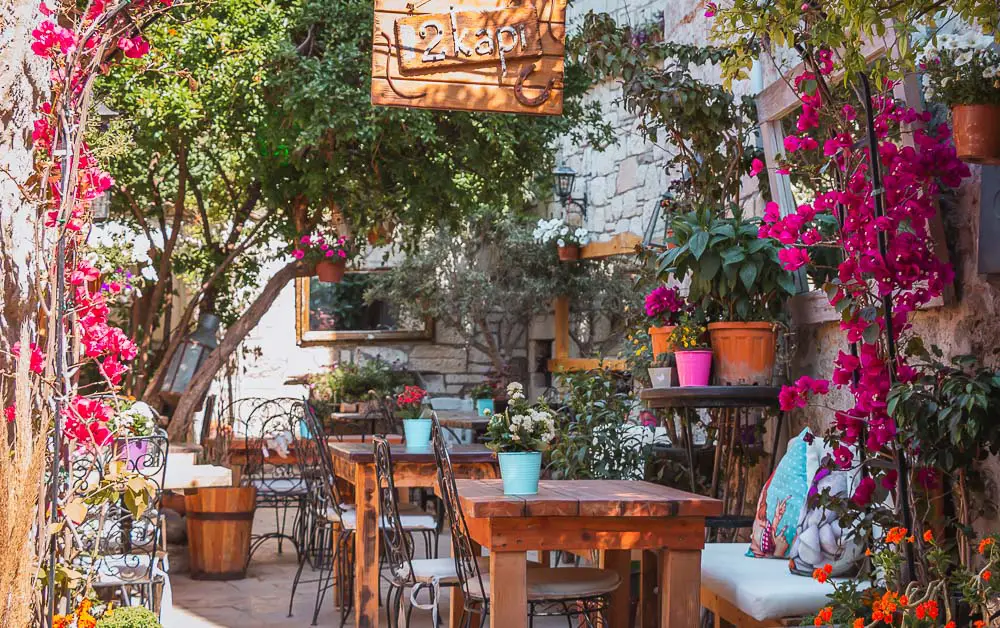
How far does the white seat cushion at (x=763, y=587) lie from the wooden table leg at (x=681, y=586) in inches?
5.0

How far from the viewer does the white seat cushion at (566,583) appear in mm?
3342

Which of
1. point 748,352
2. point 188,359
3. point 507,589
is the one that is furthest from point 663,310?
point 188,359

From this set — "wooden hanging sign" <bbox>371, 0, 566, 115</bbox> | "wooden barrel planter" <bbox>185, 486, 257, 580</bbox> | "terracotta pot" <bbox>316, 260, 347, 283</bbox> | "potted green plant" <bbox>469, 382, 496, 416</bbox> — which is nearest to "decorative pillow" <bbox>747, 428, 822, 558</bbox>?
"wooden hanging sign" <bbox>371, 0, 566, 115</bbox>

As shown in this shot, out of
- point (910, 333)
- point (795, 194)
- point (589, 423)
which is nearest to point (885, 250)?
A: point (910, 333)

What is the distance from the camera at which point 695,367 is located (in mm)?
4348

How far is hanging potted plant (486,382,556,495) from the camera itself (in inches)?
129

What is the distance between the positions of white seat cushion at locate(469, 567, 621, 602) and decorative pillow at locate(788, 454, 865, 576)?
1.87ft

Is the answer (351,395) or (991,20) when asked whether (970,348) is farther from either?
(351,395)

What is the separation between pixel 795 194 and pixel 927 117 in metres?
1.50

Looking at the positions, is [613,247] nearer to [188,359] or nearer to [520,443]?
[188,359]

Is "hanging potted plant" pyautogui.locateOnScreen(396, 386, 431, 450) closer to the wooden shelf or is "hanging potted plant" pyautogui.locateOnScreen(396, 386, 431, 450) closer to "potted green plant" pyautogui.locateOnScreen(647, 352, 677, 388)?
"potted green plant" pyautogui.locateOnScreen(647, 352, 677, 388)

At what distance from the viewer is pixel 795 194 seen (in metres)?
4.84

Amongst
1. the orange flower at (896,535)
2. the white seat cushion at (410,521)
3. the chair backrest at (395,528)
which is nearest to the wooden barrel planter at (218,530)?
the white seat cushion at (410,521)

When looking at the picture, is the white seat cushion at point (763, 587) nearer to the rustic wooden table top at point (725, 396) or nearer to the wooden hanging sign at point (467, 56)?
the rustic wooden table top at point (725, 396)
